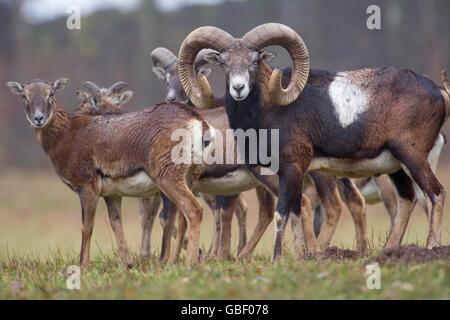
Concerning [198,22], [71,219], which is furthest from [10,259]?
[198,22]

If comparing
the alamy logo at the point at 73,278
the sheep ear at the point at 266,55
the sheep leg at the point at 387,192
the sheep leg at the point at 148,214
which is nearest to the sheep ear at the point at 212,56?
the sheep ear at the point at 266,55

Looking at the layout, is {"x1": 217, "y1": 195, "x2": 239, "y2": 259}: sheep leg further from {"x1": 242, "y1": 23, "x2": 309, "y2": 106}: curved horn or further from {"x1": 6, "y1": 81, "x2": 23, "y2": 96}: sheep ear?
{"x1": 6, "y1": 81, "x2": 23, "y2": 96}: sheep ear

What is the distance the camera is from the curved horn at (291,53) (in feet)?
46.3

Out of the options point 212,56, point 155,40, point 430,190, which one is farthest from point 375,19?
point 155,40

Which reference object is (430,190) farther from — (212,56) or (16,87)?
(16,87)

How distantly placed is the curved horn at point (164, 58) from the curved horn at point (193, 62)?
2.74 metres

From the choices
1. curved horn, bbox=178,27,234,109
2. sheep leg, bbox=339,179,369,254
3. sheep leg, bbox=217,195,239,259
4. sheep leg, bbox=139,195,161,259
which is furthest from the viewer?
sheep leg, bbox=139,195,161,259

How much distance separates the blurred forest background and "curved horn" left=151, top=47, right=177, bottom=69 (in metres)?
23.6

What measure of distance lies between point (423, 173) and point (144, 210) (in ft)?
18.1

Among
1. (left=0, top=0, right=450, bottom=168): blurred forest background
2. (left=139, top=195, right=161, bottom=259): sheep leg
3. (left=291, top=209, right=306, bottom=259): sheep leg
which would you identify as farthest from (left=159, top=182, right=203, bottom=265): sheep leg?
(left=0, top=0, right=450, bottom=168): blurred forest background

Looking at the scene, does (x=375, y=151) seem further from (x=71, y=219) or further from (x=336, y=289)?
(x=71, y=219)

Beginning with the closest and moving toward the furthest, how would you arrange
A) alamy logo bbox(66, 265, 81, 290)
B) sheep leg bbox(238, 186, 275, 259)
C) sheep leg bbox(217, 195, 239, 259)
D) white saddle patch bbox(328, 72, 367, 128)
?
alamy logo bbox(66, 265, 81, 290), white saddle patch bbox(328, 72, 367, 128), sheep leg bbox(238, 186, 275, 259), sheep leg bbox(217, 195, 239, 259)

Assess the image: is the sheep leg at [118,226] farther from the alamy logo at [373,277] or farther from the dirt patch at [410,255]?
the alamy logo at [373,277]

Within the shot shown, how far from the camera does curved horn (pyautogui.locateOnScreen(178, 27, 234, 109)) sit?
1459cm
